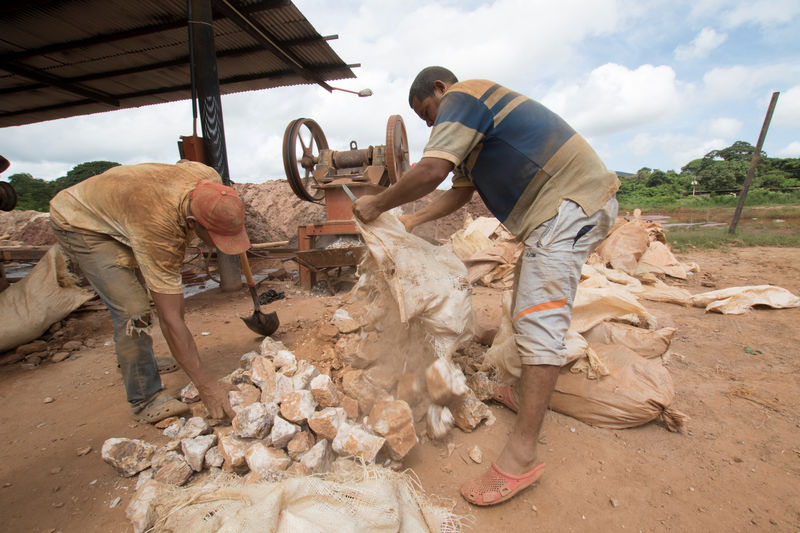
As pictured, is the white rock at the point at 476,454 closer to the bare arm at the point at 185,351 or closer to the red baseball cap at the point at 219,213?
the bare arm at the point at 185,351

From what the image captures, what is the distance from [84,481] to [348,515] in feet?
4.06

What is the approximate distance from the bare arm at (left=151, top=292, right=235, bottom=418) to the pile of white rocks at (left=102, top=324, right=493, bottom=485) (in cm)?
6

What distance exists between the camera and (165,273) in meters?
1.72

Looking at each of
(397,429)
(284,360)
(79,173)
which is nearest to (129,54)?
(284,360)

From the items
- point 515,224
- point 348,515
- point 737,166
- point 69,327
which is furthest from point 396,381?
point 737,166

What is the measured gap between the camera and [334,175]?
4.55 meters

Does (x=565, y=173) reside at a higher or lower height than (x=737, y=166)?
lower

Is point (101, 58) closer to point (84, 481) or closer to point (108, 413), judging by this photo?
point (108, 413)

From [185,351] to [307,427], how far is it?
66 cm

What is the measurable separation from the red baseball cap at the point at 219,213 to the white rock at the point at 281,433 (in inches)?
29.0

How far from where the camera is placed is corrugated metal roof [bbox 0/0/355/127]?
174 inches

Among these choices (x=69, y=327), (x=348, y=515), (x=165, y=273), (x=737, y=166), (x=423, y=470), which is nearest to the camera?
(x=348, y=515)

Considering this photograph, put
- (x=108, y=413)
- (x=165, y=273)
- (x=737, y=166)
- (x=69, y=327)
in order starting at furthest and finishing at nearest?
(x=737, y=166) < (x=69, y=327) < (x=108, y=413) < (x=165, y=273)

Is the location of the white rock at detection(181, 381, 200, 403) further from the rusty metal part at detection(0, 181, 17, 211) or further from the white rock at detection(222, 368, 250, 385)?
the rusty metal part at detection(0, 181, 17, 211)
